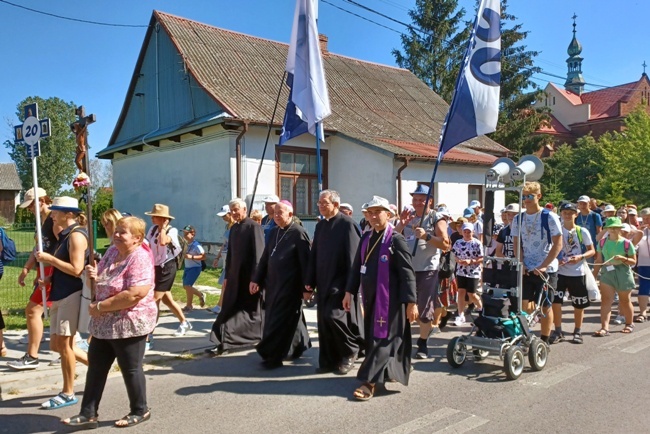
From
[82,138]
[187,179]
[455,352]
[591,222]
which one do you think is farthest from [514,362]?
[187,179]

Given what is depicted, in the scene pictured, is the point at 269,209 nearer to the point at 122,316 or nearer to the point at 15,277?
the point at 122,316

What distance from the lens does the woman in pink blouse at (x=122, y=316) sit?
431 cm

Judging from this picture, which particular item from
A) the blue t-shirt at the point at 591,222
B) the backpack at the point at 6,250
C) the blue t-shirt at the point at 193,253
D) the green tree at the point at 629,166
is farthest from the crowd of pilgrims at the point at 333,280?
the green tree at the point at 629,166

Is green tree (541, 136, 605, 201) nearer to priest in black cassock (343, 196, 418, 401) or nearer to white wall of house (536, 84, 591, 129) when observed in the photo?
white wall of house (536, 84, 591, 129)

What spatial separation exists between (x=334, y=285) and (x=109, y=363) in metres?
2.53

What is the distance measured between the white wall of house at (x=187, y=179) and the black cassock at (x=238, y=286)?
30.5 ft

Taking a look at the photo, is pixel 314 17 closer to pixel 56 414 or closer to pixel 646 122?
pixel 56 414

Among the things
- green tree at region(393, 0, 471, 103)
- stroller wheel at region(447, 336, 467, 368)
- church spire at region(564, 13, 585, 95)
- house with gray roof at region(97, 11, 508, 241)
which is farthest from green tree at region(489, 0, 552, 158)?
church spire at region(564, 13, 585, 95)

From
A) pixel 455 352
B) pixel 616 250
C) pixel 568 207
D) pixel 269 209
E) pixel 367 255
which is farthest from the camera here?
pixel 269 209

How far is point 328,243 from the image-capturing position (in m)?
6.30

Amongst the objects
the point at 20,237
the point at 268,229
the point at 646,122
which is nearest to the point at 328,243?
the point at 268,229

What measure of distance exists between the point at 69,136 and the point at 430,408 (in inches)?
2874

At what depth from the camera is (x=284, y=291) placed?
6.54 metres

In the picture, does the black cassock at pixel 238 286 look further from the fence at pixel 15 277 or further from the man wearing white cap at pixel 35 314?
the fence at pixel 15 277
